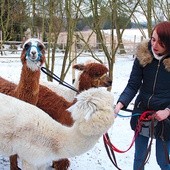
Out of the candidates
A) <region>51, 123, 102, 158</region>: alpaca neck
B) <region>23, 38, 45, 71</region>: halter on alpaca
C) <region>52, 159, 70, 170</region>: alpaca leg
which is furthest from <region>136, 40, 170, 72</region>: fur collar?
<region>52, 159, 70, 170</region>: alpaca leg

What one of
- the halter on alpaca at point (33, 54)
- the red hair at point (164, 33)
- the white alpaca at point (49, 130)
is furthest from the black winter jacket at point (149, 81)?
the halter on alpaca at point (33, 54)

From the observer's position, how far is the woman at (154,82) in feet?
8.44

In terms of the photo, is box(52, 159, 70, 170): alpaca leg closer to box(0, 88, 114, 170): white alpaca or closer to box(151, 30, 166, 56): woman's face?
box(0, 88, 114, 170): white alpaca

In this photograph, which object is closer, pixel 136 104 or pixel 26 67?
pixel 136 104

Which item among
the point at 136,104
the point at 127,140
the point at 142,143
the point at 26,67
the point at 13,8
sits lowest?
the point at 127,140

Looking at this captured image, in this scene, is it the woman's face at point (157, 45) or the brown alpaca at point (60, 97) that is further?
the brown alpaca at point (60, 97)

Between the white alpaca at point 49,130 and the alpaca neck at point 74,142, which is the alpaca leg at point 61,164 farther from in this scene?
the alpaca neck at point 74,142

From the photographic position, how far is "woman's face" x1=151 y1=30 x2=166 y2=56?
8.48 feet

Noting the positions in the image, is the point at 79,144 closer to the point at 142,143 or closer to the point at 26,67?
the point at 142,143

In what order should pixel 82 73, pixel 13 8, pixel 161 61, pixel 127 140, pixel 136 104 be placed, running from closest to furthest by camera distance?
pixel 161 61 < pixel 136 104 < pixel 82 73 < pixel 127 140 < pixel 13 8

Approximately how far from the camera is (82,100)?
241cm

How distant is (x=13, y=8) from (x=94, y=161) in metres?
16.0

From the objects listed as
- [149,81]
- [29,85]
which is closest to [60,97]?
[29,85]

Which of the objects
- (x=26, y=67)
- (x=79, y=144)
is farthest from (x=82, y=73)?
(x=79, y=144)
